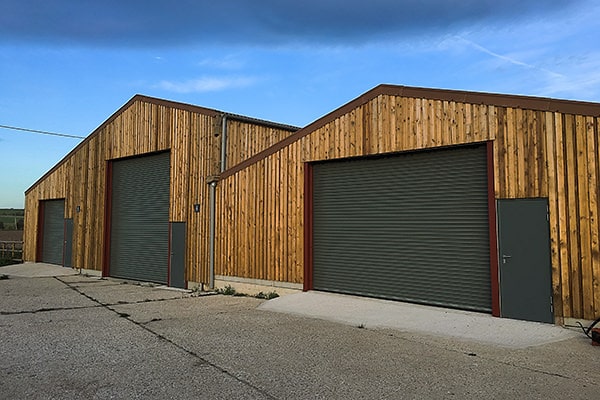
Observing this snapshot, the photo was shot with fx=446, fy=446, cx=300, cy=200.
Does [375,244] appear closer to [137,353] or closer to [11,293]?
[137,353]

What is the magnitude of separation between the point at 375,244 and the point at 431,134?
293 centimetres

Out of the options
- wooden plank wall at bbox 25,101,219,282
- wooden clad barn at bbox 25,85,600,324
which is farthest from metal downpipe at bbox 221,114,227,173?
wooden plank wall at bbox 25,101,219,282

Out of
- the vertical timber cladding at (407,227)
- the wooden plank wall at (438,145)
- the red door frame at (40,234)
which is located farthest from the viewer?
the red door frame at (40,234)

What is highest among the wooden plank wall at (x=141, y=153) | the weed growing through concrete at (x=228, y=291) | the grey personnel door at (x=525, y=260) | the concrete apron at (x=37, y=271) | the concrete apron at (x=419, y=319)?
the wooden plank wall at (x=141, y=153)

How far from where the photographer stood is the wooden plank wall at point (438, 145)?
300 inches

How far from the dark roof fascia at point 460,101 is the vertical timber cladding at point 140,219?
567 centimetres

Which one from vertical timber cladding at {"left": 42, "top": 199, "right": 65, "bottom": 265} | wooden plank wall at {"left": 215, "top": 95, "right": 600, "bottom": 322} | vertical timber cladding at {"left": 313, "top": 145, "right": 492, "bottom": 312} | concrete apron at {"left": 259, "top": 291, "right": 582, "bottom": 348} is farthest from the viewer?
vertical timber cladding at {"left": 42, "top": 199, "right": 65, "bottom": 265}

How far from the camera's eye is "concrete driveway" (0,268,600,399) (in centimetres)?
478

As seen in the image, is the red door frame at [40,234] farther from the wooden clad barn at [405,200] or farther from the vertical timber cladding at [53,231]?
the wooden clad barn at [405,200]

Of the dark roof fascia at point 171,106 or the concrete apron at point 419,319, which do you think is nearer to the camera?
the concrete apron at point 419,319

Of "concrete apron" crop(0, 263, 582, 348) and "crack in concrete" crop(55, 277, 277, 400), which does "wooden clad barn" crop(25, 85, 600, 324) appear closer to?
"concrete apron" crop(0, 263, 582, 348)

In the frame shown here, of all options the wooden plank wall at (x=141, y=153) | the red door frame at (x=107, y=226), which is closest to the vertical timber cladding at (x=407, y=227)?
the wooden plank wall at (x=141, y=153)

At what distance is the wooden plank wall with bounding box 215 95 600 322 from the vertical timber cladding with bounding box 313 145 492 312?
0.47 metres

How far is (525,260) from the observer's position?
8.15 meters
